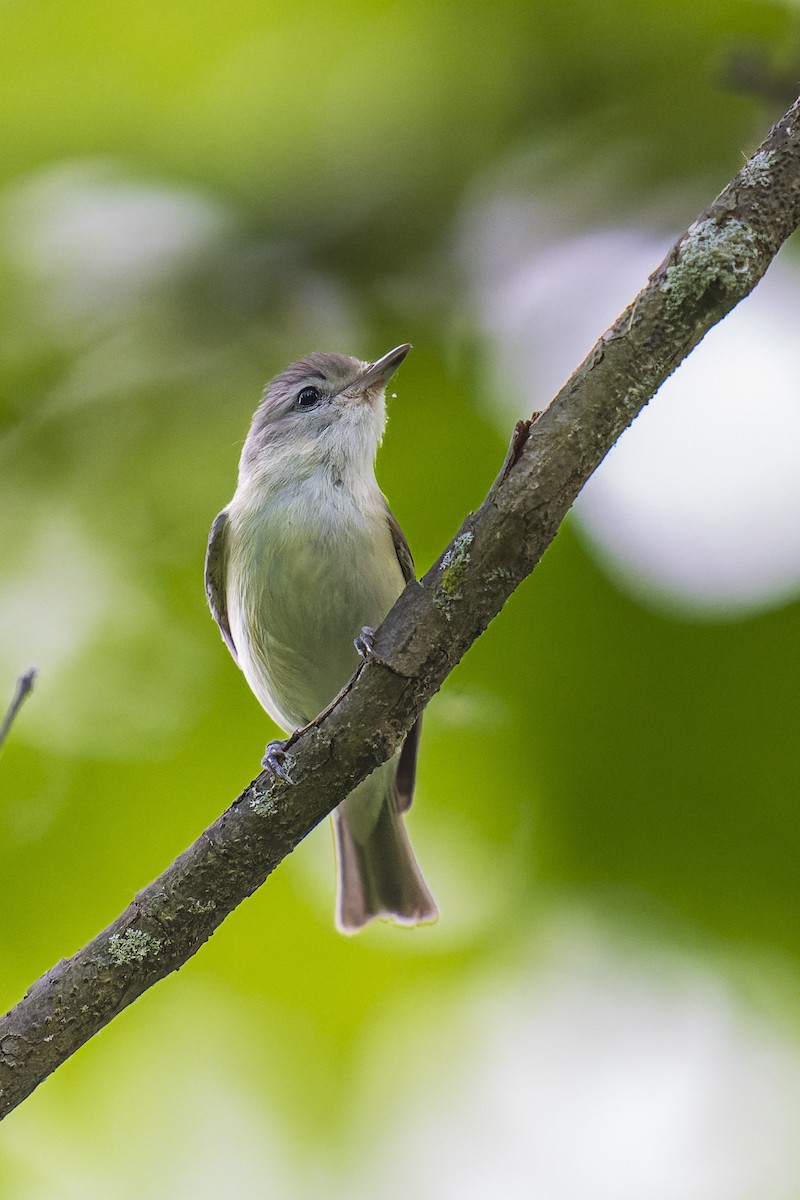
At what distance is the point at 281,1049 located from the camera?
4203 mm

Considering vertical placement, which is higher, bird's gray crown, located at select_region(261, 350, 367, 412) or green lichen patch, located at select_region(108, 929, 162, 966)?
bird's gray crown, located at select_region(261, 350, 367, 412)

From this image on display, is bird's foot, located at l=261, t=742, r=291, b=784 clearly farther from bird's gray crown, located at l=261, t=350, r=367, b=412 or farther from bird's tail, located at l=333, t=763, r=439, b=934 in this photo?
bird's gray crown, located at l=261, t=350, r=367, b=412

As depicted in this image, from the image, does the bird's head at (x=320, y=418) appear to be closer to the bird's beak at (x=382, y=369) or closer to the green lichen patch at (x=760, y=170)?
the bird's beak at (x=382, y=369)

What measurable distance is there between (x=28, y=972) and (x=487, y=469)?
232cm

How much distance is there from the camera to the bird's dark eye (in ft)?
15.2

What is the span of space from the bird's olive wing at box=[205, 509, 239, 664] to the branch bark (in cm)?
182

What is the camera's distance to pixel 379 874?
4.87 m

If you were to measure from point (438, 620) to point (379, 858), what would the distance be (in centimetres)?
267

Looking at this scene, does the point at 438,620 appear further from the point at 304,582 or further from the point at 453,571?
the point at 304,582

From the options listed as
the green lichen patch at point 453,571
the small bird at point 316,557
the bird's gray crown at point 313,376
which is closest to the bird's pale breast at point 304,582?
the small bird at point 316,557

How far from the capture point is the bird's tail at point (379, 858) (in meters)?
4.56

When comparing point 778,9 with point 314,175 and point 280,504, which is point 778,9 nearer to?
point 314,175

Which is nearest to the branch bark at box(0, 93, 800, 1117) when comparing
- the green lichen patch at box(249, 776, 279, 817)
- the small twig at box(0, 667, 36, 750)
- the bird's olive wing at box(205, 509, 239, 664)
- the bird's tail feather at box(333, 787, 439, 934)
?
the green lichen patch at box(249, 776, 279, 817)

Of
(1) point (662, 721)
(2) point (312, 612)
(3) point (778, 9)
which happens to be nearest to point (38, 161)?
(2) point (312, 612)
